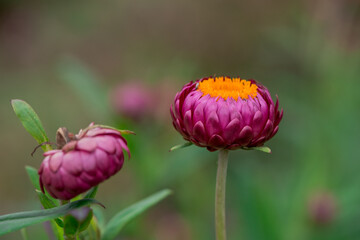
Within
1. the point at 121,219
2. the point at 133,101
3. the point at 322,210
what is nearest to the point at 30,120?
the point at 121,219

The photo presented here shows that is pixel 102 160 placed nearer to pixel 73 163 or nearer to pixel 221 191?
pixel 73 163

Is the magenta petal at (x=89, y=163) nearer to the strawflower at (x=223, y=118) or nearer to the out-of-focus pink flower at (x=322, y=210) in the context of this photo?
the strawflower at (x=223, y=118)

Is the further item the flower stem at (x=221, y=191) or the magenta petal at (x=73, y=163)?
the flower stem at (x=221, y=191)

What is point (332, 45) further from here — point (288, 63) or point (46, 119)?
point (46, 119)

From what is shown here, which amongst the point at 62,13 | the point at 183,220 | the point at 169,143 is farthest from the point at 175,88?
the point at 62,13

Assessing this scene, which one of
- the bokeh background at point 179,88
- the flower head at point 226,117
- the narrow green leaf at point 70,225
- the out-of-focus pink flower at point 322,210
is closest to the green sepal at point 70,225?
the narrow green leaf at point 70,225

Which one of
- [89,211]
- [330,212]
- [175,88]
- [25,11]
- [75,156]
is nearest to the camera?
[75,156]
